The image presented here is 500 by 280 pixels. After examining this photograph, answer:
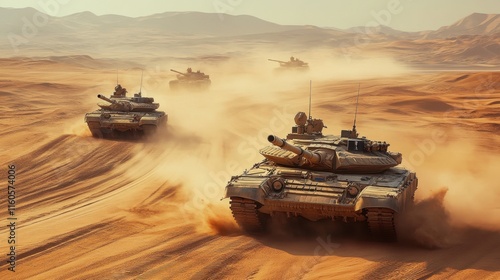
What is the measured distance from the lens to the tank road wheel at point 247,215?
1372cm

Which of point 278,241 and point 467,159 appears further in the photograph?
point 467,159

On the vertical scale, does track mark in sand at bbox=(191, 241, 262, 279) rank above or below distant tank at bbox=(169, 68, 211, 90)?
below

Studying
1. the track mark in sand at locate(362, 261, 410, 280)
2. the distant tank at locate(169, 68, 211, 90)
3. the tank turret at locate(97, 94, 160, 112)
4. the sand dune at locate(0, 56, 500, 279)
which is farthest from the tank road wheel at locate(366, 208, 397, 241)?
the distant tank at locate(169, 68, 211, 90)

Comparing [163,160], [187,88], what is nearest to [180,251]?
[163,160]

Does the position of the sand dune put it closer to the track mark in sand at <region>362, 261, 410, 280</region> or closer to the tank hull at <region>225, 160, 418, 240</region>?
the track mark in sand at <region>362, 261, 410, 280</region>

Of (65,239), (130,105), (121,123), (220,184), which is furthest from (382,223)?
(130,105)

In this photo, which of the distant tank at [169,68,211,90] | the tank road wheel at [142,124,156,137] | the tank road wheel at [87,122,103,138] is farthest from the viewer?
the distant tank at [169,68,211,90]

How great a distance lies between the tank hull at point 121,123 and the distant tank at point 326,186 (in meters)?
12.5

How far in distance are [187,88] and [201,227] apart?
31470 mm

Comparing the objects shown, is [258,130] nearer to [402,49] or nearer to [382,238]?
[382,238]

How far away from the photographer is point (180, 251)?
1300cm

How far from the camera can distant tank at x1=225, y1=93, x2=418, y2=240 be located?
43.1ft

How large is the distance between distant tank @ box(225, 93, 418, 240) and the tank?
12.7m

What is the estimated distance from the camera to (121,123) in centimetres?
2741
